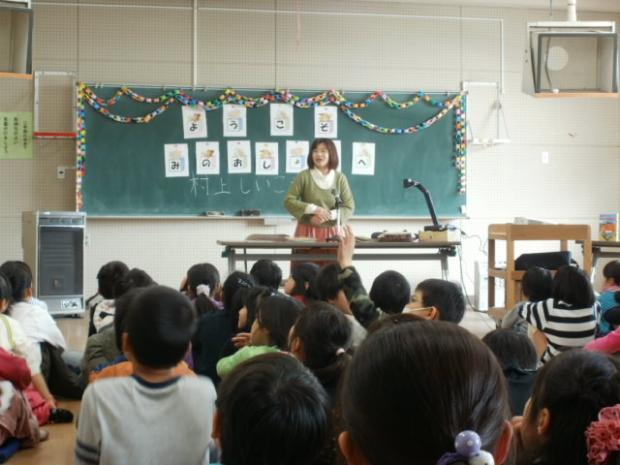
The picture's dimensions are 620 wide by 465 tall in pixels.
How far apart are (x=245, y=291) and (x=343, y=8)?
487cm

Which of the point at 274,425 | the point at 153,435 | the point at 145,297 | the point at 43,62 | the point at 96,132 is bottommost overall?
the point at 153,435

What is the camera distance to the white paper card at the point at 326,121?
7.11 metres

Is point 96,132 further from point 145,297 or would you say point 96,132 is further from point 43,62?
point 145,297

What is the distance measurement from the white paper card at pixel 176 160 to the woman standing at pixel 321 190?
1854mm

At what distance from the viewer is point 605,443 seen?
3.31 feet

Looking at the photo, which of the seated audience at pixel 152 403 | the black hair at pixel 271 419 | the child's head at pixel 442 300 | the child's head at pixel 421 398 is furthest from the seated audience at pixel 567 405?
the child's head at pixel 442 300

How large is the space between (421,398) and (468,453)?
0.22 feet

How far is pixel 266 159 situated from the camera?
23.2ft

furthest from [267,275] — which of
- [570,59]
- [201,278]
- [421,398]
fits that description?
[421,398]

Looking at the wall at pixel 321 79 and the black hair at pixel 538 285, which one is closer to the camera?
the black hair at pixel 538 285

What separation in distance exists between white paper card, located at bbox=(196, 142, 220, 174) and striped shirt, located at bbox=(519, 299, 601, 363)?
425 cm

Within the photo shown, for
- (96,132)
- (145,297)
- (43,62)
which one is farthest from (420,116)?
(145,297)

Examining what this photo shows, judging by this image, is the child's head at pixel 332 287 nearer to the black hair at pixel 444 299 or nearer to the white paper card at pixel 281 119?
the black hair at pixel 444 299

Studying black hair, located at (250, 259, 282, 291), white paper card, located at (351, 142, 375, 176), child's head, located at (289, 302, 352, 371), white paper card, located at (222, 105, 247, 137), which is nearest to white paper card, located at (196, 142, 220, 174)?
white paper card, located at (222, 105, 247, 137)
